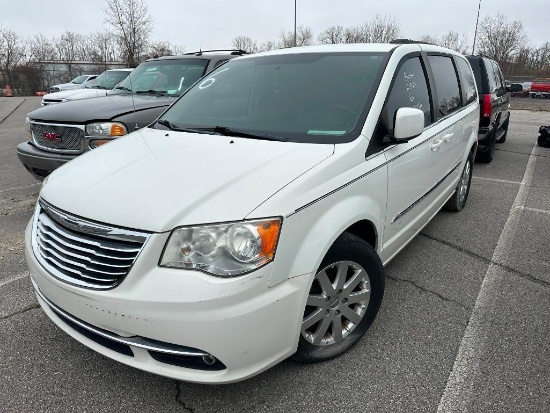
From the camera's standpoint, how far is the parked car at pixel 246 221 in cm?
183

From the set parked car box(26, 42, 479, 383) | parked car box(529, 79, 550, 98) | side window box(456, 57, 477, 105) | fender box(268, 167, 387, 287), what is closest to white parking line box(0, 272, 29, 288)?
parked car box(26, 42, 479, 383)

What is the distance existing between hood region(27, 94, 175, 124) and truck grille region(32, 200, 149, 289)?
2.65 metres

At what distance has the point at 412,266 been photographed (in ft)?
11.9

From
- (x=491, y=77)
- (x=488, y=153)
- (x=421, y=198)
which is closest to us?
(x=421, y=198)

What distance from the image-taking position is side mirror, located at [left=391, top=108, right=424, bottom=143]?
255cm

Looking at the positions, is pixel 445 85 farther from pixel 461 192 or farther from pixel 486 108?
pixel 486 108

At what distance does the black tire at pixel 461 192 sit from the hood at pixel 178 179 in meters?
3.03

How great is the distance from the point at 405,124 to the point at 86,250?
1.92 metres

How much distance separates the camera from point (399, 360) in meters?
2.42

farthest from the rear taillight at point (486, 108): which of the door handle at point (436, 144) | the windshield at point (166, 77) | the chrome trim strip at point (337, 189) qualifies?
the chrome trim strip at point (337, 189)

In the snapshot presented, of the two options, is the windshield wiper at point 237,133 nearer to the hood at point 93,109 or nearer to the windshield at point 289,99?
the windshield at point 289,99

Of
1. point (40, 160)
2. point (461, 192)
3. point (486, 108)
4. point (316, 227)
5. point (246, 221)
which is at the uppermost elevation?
point (246, 221)

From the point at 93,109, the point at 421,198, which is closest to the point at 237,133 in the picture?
the point at 421,198

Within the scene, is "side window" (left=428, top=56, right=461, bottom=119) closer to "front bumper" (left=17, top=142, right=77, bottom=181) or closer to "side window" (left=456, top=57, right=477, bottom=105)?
"side window" (left=456, top=57, right=477, bottom=105)
